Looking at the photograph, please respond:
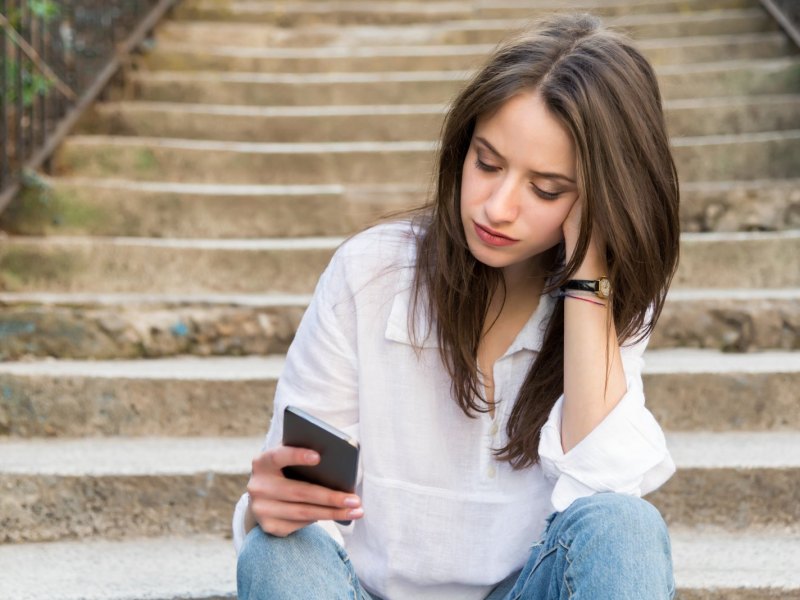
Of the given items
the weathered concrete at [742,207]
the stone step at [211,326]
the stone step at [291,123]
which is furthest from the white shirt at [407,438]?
the stone step at [291,123]

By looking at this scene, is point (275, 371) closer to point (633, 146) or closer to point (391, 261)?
point (391, 261)

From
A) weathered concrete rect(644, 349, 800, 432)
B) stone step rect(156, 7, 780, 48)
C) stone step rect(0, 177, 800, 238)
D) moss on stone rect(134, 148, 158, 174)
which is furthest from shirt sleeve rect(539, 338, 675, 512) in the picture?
stone step rect(156, 7, 780, 48)

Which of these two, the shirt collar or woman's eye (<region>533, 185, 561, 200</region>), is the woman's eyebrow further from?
the shirt collar

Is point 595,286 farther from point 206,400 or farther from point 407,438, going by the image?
point 206,400

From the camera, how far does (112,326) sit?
8.74 ft

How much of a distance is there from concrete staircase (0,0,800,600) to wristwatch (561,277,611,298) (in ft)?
2.16

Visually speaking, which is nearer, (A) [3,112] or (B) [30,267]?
(B) [30,267]

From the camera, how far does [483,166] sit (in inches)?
61.3

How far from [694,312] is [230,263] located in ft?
4.38

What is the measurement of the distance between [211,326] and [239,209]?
700mm

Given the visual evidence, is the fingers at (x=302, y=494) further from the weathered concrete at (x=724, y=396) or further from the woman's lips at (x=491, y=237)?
the weathered concrete at (x=724, y=396)

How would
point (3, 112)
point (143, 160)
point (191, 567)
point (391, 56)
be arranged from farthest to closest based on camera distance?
point (391, 56) → point (143, 160) → point (3, 112) → point (191, 567)

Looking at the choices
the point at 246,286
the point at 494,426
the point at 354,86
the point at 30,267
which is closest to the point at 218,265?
the point at 246,286

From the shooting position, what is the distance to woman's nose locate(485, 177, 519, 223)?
1514 millimetres
